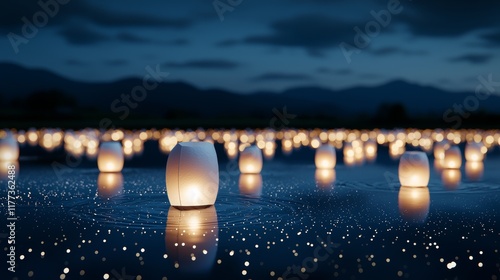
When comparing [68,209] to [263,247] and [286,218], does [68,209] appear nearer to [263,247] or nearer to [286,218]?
[286,218]

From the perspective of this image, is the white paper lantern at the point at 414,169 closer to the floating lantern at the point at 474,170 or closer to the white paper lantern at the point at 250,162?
the floating lantern at the point at 474,170

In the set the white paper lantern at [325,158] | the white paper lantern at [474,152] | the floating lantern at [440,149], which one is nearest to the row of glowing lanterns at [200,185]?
the white paper lantern at [325,158]

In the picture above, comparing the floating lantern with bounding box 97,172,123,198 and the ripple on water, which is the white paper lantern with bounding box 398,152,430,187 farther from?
the floating lantern with bounding box 97,172,123,198

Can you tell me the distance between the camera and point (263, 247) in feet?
25.7

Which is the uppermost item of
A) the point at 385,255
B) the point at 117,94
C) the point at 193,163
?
the point at 117,94

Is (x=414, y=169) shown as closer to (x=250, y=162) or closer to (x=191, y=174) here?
(x=250, y=162)

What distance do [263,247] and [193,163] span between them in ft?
9.61

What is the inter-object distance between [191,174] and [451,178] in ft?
26.8

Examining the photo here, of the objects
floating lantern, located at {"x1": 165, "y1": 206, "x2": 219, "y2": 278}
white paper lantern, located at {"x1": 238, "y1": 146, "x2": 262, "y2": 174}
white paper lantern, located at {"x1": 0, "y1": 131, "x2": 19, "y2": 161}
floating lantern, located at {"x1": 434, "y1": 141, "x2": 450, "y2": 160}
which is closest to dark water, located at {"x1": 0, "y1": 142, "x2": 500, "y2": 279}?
floating lantern, located at {"x1": 165, "y1": 206, "x2": 219, "y2": 278}

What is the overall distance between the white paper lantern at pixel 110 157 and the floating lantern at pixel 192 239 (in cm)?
666

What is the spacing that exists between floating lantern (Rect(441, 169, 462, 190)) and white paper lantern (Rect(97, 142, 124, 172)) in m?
→ 8.08

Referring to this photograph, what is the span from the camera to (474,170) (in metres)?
18.5

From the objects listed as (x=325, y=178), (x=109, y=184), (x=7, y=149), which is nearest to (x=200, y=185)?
(x=109, y=184)

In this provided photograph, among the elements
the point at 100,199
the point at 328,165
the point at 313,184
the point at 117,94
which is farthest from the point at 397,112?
the point at 117,94
